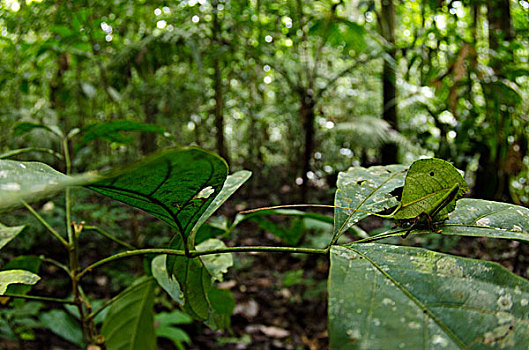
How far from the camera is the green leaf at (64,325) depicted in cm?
126

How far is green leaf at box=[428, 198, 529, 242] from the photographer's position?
290 millimetres

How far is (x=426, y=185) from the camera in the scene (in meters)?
0.31

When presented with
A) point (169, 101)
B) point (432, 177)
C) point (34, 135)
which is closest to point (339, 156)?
point (169, 101)

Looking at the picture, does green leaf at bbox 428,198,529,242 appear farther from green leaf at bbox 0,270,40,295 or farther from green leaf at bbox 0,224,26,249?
green leaf at bbox 0,224,26,249

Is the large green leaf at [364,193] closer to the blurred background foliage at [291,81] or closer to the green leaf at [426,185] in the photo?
the green leaf at [426,185]

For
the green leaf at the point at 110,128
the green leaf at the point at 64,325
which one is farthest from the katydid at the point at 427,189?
the green leaf at the point at 64,325

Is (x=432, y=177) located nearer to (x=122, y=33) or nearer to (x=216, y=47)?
(x=216, y=47)

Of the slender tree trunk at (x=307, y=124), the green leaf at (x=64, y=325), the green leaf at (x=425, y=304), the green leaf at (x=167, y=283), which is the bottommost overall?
the green leaf at (x=64, y=325)

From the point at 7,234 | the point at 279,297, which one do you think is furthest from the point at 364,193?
the point at 279,297

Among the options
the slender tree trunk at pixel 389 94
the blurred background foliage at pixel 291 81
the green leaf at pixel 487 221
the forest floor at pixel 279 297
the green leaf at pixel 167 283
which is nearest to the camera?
the green leaf at pixel 487 221

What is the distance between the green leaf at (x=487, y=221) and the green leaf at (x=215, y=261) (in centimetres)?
31

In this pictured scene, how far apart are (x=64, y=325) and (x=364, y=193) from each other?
1261 mm

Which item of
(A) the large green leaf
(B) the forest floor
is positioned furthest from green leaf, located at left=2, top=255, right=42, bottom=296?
(B) the forest floor

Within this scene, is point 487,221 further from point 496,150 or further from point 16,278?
point 496,150
